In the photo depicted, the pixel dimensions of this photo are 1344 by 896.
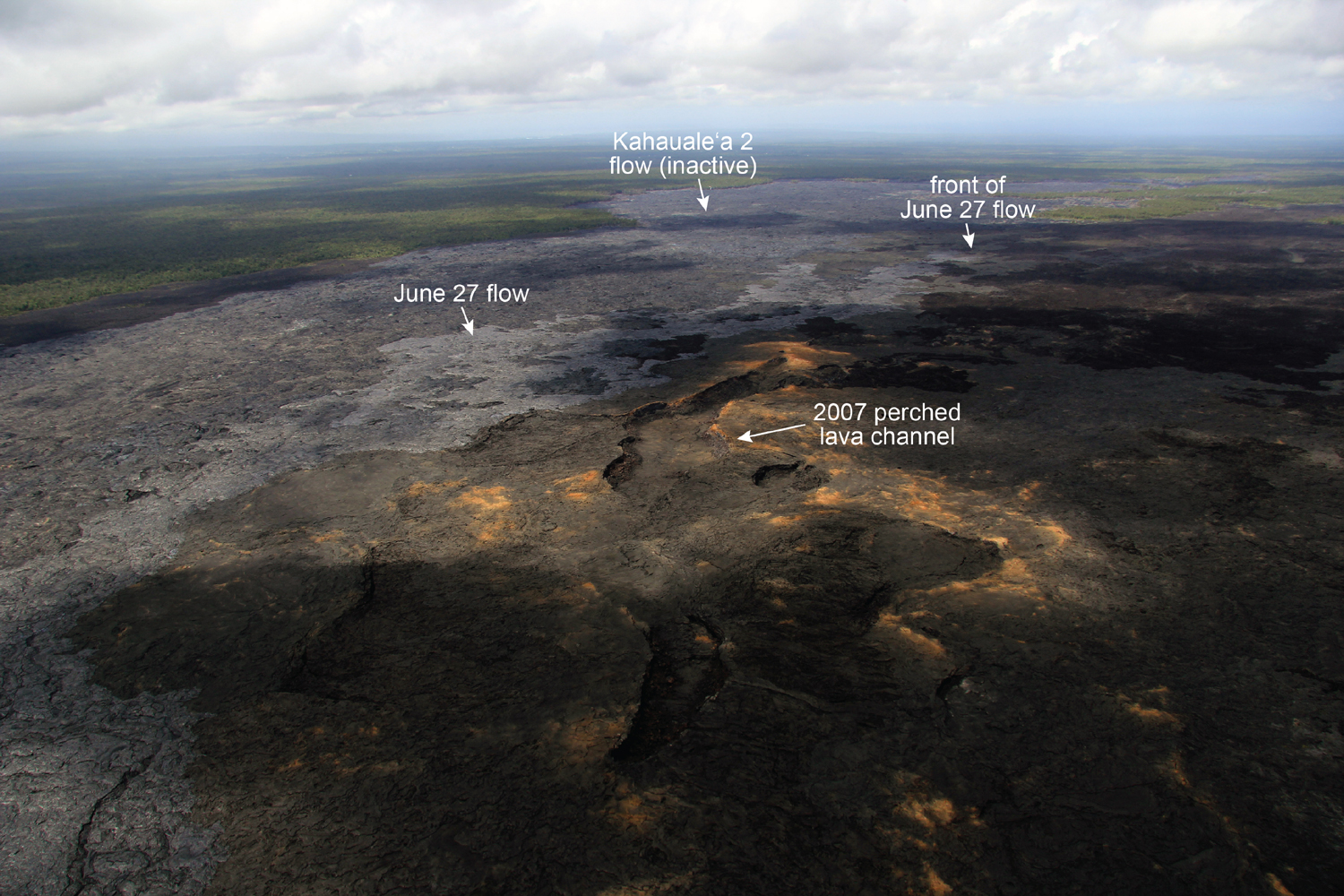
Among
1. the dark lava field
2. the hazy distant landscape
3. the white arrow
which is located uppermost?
the hazy distant landscape

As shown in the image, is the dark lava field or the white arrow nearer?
the dark lava field

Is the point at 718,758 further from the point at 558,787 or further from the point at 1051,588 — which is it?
the point at 1051,588

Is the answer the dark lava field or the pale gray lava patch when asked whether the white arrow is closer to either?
the dark lava field

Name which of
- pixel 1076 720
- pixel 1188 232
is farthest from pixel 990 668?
pixel 1188 232

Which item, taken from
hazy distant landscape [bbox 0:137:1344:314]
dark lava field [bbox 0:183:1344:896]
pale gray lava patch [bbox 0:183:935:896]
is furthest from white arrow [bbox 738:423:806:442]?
hazy distant landscape [bbox 0:137:1344:314]

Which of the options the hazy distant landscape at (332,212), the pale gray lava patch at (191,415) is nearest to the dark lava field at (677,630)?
the pale gray lava patch at (191,415)

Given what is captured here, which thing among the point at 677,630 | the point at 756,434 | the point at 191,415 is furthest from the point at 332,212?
the point at 677,630

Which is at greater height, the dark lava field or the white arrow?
the white arrow

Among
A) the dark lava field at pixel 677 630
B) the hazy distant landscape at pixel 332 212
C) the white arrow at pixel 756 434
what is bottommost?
the dark lava field at pixel 677 630

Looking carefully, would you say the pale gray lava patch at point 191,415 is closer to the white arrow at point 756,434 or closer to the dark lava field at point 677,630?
the dark lava field at point 677,630
